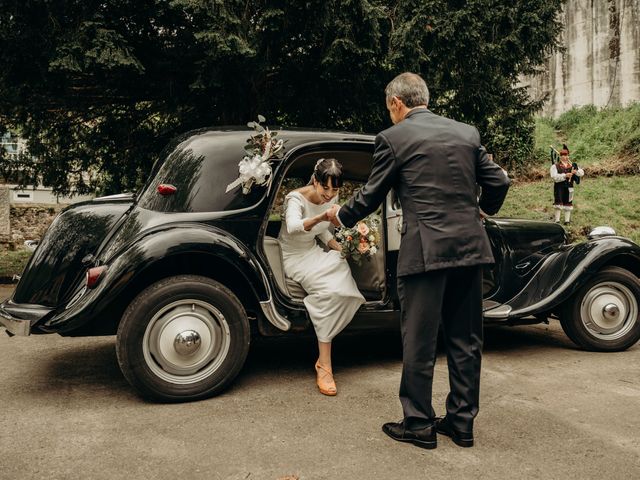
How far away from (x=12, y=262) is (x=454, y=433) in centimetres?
1028

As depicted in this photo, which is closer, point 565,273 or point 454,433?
point 454,433

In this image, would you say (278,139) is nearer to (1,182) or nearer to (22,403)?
(22,403)

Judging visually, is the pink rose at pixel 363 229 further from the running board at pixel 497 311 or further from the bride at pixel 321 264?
the running board at pixel 497 311

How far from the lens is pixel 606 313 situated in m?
5.16

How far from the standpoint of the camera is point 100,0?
26.7ft

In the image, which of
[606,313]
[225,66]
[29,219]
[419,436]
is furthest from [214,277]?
[29,219]

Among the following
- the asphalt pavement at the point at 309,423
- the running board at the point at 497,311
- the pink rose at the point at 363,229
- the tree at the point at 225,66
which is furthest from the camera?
the tree at the point at 225,66

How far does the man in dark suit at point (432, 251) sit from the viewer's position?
10.6 feet

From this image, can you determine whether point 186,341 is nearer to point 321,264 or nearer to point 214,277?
point 214,277

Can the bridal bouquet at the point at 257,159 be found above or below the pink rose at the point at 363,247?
above

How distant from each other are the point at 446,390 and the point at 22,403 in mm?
2809

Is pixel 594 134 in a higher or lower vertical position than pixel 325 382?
higher

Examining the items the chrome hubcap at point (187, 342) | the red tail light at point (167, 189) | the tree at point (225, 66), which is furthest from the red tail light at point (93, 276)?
the tree at point (225, 66)

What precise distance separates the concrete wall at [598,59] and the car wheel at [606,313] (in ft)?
51.2
